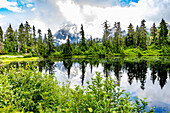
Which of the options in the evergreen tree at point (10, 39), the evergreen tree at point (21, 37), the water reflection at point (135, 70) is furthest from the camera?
the evergreen tree at point (21, 37)

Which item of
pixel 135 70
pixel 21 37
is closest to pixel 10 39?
pixel 21 37

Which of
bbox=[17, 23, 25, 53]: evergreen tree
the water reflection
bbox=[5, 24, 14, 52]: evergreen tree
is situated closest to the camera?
the water reflection

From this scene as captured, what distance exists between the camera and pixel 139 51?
67500 millimetres

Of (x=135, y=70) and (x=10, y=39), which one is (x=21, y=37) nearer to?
(x=10, y=39)

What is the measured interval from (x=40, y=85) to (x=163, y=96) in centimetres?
1034

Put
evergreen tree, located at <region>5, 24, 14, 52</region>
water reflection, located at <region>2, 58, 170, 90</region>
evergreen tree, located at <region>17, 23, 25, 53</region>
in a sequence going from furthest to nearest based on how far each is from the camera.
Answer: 1. evergreen tree, located at <region>17, 23, 25, 53</region>
2. evergreen tree, located at <region>5, 24, 14, 52</region>
3. water reflection, located at <region>2, 58, 170, 90</region>

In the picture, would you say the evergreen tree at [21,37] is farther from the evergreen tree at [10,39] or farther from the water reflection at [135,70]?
the water reflection at [135,70]

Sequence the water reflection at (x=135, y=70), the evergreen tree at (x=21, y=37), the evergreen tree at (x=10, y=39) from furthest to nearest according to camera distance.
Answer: the evergreen tree at (x=21, y=37), the evergreen tree at (x=10, y=39), the water reflection at (x=135, y=70)

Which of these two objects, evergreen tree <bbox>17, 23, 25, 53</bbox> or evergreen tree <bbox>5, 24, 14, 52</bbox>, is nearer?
evergreen tree <bbox>5, 24, 14, 52</bbox>

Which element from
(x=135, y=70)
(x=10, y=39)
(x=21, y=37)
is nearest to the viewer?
(x=135, y=70)

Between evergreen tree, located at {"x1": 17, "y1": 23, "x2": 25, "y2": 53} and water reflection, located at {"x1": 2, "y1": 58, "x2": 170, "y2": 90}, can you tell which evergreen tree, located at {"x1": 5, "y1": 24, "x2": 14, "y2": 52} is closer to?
evergreen tree, located at {"x1": 17, "y1": 23, "x2": 25, "y2": 53}

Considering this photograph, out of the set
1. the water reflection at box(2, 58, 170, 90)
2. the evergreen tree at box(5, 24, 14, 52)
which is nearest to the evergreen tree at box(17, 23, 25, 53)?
the evergreen tree at box(5, 24, 14, 52)

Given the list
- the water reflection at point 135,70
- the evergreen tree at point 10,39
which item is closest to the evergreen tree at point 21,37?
the evergreen tree at point 10,39

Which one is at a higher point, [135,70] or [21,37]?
[21,37]
